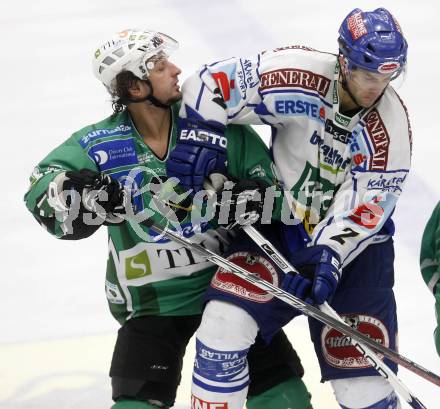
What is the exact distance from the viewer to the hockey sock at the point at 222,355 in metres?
3.69

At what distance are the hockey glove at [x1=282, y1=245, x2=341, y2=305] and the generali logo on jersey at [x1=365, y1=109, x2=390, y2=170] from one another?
29 cm

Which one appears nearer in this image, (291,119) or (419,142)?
(291,119)

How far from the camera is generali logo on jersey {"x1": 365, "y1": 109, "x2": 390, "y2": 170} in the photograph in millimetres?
3719

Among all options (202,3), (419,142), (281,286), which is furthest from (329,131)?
(202,3)

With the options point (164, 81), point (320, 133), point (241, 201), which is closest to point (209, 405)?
point (241, 201)

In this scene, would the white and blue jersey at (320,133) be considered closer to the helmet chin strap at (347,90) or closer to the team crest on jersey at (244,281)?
the helmet chin strap at (347,90)

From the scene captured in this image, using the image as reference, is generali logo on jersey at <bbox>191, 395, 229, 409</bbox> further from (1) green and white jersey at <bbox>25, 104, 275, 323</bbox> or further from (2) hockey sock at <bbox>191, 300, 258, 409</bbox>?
A: (1) green and white jersey at <bbox>25, 104, 275, 323</bbox>

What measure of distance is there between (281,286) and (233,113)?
55 centimetres

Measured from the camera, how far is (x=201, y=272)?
13.2 ft

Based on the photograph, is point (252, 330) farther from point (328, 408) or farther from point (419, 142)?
point (419, 142)

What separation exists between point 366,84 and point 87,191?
2.83ft

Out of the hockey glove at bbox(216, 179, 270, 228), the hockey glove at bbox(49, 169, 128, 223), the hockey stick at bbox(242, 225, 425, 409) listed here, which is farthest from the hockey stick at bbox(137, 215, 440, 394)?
the hockey glove at bbox(49, 169, 128, 223)

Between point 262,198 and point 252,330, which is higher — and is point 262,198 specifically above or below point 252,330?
above

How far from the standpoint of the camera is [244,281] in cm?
377
